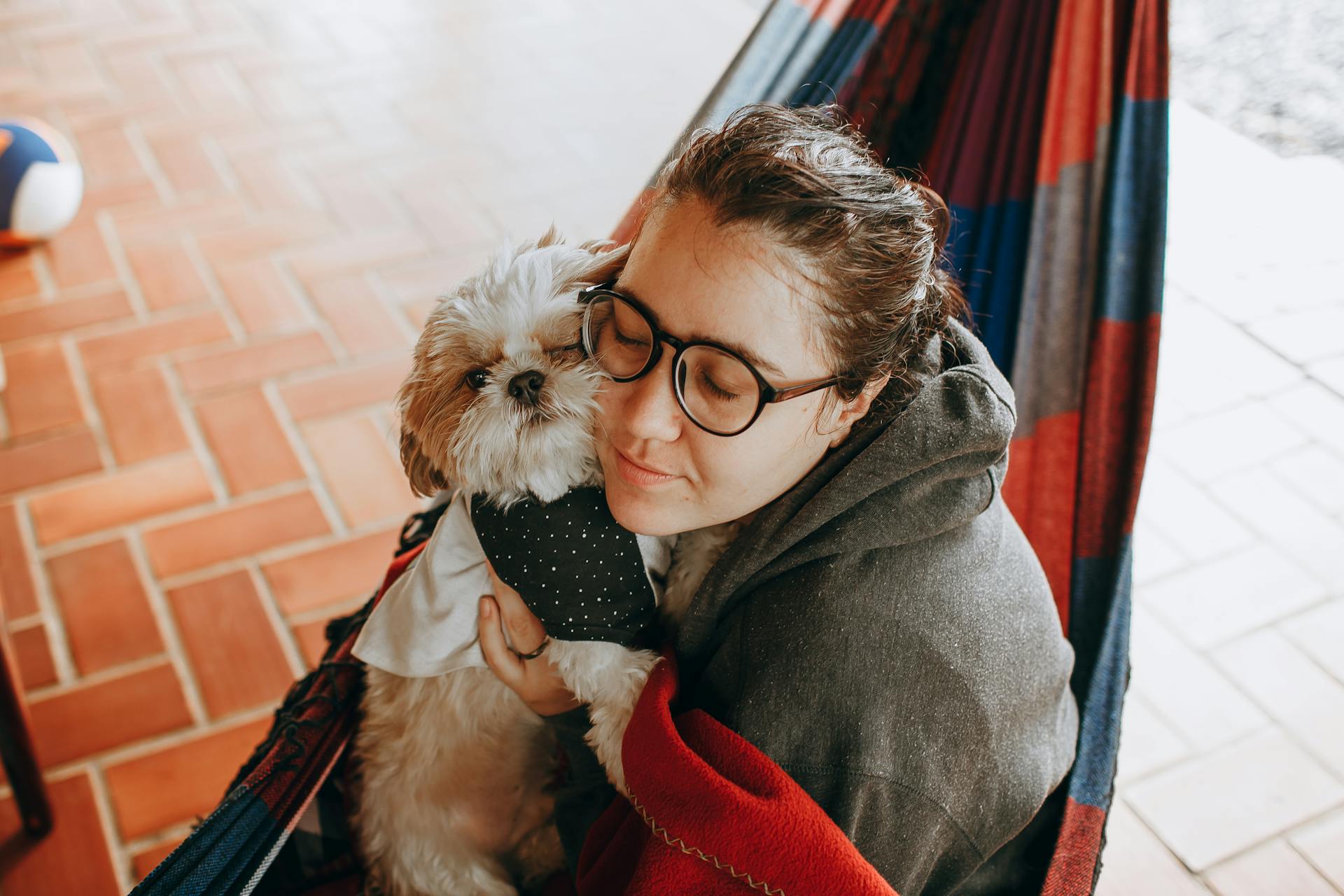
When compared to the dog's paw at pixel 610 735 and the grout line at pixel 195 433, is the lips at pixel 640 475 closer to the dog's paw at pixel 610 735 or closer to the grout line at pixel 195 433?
the dog's paw at pixel 610 735

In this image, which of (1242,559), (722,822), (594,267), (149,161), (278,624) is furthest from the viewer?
(149,161)

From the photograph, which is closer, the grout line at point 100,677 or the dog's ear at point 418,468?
the dog's ear at point 418,468

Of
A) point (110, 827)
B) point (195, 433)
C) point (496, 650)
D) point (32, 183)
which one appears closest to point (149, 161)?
point (32, 183)

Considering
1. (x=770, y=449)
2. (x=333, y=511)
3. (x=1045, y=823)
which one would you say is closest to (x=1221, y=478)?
(x=1045, y=823)

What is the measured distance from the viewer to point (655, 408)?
0.97m

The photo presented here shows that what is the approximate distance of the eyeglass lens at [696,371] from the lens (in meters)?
0.94

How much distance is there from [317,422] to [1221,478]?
2.22 metres

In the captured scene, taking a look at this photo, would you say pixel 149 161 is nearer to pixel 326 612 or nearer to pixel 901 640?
pixel 326 612

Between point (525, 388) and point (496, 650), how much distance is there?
0.37m

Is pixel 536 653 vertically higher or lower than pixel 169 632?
higher

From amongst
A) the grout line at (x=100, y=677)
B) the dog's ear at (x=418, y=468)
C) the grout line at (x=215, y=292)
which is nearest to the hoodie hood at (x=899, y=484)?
the dog's ear at (x=418, y=468)

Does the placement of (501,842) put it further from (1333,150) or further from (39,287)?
(1333,150)

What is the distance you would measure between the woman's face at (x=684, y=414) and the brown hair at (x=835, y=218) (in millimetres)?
21

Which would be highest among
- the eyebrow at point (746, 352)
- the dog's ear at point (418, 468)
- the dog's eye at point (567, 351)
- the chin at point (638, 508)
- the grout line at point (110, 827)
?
the eyebrow at point (746, 352)
